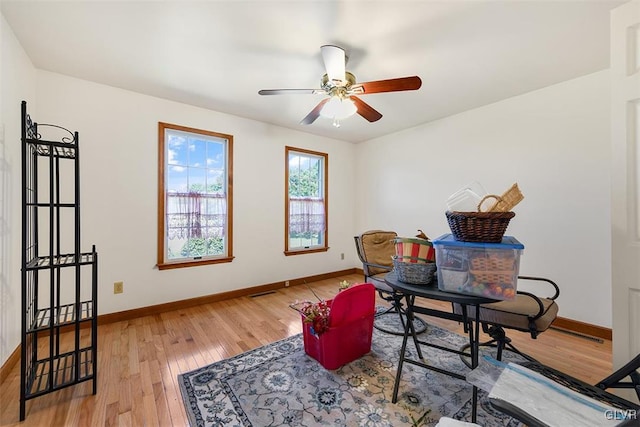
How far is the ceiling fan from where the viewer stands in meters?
1.82

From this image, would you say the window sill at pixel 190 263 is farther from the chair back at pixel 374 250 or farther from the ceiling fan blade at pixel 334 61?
the ceiling fan blade at pixel 334 61

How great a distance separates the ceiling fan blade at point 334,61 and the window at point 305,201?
2.14m

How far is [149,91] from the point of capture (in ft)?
9.23

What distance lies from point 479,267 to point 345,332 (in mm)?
1096

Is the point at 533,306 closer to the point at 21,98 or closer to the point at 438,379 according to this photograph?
the point at 438,379

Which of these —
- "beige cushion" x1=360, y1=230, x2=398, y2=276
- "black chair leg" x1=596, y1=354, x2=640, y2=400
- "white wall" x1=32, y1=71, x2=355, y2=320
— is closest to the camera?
"black chair leg" x1=596, y1=354, x2=640, y2=400

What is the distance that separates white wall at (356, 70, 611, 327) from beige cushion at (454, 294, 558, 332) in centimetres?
104

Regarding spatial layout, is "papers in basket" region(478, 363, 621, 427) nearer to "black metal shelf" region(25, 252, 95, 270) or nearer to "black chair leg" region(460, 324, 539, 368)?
"black chair leg" region(460, 324, 539, 368)

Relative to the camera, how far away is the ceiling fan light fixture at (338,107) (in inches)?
88.3

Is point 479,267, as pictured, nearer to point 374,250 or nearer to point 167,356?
point 374,250

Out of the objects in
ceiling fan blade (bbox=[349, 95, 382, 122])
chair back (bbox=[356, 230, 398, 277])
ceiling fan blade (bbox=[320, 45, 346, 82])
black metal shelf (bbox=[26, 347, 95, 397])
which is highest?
ceiling fan blade (bbox=[320, 45, 346, 82])

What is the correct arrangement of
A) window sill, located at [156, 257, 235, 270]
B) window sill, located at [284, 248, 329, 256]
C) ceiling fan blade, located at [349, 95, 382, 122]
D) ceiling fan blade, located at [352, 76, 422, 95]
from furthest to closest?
window sill, located at [284, 248, 329, 256], window sill, located at [156, 257, 235, 270], ceiling fan blade, located at [349, 95, 382, 122], ceiling fan blade, located at [352, 76, 422, 95]

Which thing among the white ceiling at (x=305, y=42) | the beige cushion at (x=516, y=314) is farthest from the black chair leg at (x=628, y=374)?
the white ceiling at (x=305, y=42)

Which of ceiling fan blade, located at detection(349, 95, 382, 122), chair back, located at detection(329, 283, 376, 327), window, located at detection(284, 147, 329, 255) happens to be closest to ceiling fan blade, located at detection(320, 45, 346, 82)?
ceiling fan blade, located at detection(349, 95, 382, 122)
